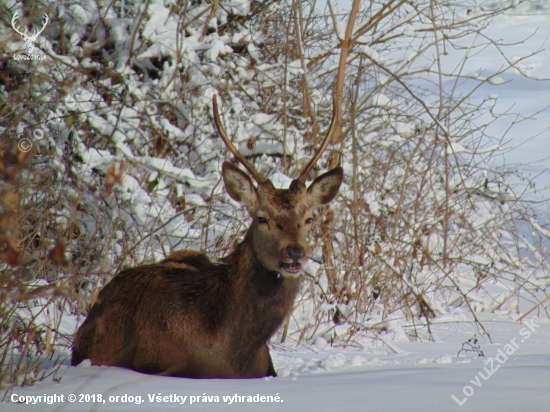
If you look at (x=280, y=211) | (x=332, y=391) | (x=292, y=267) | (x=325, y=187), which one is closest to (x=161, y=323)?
(x=292, y=267)

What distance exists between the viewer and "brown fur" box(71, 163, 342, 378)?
4.05 meters

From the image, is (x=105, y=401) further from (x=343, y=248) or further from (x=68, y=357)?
(x=343, y=248)

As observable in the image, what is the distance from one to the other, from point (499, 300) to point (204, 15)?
4529 millimetres

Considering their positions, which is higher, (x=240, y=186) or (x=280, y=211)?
(x=240, y=186)

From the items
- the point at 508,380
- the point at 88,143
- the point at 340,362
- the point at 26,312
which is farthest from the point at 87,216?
the point at 508,380

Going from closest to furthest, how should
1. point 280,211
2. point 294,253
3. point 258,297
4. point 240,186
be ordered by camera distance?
point 294,253
point 258,297
point 280,211
point 240,186

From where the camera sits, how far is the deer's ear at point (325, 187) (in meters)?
4.63

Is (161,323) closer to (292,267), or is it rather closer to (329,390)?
(292,267)

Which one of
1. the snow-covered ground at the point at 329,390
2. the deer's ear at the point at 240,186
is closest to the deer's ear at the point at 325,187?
the deer's ear at the point at 240,186

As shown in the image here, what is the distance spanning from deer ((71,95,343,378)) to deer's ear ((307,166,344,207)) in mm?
140

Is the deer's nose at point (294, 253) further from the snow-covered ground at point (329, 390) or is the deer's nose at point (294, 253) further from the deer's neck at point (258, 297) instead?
the snow-covered ground at point (329, 390)

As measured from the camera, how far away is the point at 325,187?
15.4 feet

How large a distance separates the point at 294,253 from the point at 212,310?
0.62 m

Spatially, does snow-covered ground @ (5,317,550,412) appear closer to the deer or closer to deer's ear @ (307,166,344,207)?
the deer
